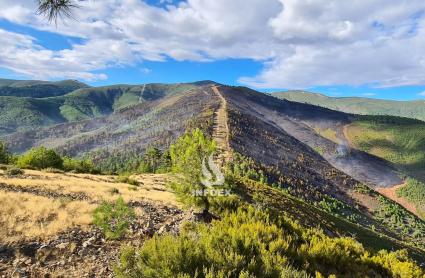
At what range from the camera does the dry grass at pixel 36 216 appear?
504 inches

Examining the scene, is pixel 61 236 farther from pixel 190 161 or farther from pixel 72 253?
pixel 190 161

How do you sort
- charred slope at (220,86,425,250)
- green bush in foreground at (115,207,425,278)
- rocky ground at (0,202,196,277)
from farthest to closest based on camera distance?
1. charred slope at (220,86,425,250)
2. rocky ground at (0,202,196,277)
3. green bush in foreground at (115,207,425,278)

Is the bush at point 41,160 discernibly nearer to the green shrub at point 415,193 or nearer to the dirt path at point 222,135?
the dirt path at point 222,135

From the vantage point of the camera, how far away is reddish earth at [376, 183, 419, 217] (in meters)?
144

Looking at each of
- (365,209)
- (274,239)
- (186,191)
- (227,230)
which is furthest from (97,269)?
(365,209)

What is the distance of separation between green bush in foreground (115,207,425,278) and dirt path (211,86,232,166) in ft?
235

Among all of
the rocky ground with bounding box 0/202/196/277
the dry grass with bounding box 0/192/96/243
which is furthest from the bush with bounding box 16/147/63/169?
the rocky ground with bounding box 0/202/196/277

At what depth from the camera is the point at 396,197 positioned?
154 meters

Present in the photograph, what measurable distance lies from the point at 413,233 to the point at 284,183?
35237mm

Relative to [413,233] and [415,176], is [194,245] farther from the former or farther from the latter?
[415,176]

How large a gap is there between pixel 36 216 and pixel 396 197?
165 m

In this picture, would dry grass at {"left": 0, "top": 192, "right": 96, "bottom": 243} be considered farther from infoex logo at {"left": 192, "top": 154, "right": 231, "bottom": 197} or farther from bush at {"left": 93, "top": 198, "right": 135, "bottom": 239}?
infoex logo at {"left": 192, "top": 154, "right": 231, "bottom": 197}

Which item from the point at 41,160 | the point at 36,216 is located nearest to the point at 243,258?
the point at 36,216

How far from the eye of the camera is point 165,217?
15977 millimetres
